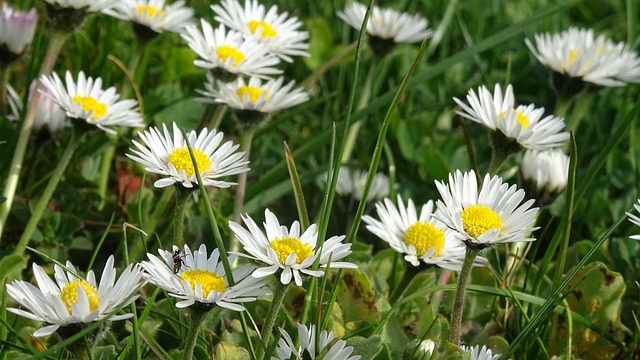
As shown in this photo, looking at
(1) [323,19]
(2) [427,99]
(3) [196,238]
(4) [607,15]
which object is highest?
(4) [607,15]

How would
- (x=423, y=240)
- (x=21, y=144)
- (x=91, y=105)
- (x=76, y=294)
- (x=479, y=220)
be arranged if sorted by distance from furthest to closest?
(x=21, y=144) → (x=91, y=105) → (x=423, y=240) → (x=479, y=220) → (x=76, y=294)

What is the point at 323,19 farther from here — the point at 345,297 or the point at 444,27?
the point at 345,297

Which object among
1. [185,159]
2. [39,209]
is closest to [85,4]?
[39,209]

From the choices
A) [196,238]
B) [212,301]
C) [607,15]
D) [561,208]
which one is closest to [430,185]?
[561,208]

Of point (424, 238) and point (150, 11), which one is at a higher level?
point (150, 11)

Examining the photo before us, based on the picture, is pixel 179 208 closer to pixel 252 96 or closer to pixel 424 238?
pixel 424 238

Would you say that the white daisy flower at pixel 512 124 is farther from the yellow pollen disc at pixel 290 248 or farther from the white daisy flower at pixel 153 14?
the white daisy flower at pixel 153 14
